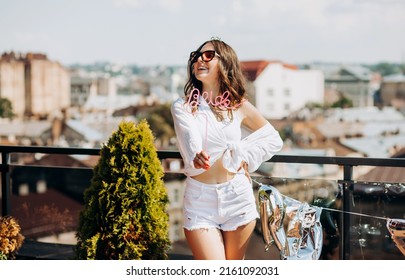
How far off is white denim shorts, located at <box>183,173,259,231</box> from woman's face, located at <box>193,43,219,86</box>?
0.37 meters

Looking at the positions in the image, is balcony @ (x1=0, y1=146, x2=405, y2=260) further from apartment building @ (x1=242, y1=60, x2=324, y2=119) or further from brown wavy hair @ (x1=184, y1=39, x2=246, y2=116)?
apartment building @ (x1=242, y1=60, x2=324, y2=119)

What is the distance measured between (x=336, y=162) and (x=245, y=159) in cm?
66

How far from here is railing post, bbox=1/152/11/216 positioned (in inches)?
148

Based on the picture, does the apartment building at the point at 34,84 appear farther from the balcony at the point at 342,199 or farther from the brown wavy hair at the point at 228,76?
the brown wavy hair at the point at 228,76

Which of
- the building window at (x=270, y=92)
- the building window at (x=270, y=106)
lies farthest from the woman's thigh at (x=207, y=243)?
the building window at (x=270, y=106)

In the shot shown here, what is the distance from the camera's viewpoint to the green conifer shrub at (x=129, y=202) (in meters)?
2.89

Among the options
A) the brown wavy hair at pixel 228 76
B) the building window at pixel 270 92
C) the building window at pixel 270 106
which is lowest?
the brown wavy hair at pixel 228 76

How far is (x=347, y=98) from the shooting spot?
8775 centimetres

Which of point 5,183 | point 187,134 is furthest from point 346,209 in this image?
point 5,183

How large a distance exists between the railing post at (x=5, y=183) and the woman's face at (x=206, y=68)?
1491mm

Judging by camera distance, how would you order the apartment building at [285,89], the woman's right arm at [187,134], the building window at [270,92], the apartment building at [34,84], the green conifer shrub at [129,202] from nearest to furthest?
the woman's right arm at [187,134] → the green conifer shrub at [129,202] → the apartment building at [34,84] → the apartment building at [285,89] → the building window at [270,92]

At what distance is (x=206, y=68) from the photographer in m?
2.66
